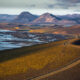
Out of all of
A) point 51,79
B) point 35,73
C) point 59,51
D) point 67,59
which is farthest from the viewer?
point 59,51

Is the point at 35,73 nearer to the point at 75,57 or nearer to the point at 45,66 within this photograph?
the point at 45,66

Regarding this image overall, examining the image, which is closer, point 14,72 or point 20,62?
point 14,72

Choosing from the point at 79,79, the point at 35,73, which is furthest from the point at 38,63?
the point at 79,79

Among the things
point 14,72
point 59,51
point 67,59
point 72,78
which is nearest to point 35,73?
point 14,72

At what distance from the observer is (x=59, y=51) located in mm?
32938

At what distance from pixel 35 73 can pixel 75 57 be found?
9.24 meters

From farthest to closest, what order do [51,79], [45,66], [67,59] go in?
[67,59] < [45,66] < [51,79]

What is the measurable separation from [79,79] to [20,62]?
363 inches

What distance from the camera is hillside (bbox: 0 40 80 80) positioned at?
23147 millimetres

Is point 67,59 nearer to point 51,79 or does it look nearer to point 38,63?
point 38,63

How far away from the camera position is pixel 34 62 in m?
27.4

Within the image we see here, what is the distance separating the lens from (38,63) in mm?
27062

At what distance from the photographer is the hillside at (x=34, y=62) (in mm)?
23147

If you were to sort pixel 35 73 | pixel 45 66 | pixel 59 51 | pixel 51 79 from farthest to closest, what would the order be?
pixel 59 51
pixel 45 66
pixel 35 73
pixel 51 79
